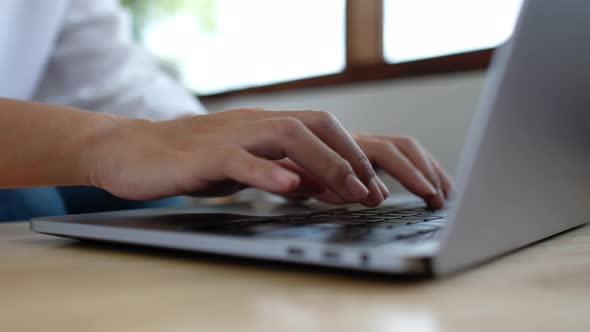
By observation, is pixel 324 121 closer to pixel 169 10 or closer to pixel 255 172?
pixel 255 172

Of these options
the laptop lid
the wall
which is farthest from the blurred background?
the laptop lid

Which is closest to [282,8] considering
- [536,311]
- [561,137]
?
[561,137]

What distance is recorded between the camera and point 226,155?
43 centimetres

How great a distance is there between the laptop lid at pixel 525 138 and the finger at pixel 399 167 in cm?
23

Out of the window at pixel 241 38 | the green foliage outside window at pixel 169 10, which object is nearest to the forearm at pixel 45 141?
the window at pixel 241 38

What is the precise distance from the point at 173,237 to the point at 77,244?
13 centimetres

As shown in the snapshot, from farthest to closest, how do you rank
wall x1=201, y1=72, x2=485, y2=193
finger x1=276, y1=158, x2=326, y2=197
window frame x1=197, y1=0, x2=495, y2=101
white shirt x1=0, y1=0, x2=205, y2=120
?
window frame x1=197, y1=0, x2=495, y2=101, wall x1=201, y1=72, x2=485, y2=193, white shirt x1=0, y1=0, x2=205, y2=120, finger x1=276, y1=158, x2=326, y2=197

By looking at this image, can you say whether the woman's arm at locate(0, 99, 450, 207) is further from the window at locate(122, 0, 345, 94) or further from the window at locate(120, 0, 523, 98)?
the window at locate(122, 0, 345, 94)

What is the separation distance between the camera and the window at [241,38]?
6.27 feet

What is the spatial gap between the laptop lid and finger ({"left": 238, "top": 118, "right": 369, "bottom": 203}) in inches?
5.3

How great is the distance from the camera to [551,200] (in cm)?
40

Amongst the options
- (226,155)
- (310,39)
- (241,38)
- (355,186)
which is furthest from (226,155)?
(241,38)

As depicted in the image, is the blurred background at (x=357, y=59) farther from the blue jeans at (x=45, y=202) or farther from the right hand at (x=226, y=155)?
the blue jeans at (x=45, y=202)

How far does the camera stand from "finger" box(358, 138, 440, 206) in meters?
0.66
